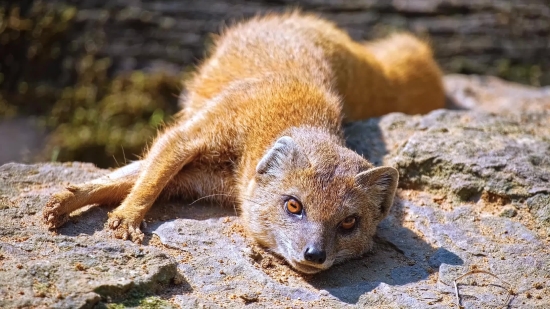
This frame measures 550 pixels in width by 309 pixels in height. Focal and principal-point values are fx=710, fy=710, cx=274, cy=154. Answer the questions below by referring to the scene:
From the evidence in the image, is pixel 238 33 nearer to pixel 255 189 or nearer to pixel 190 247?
pixel 255 189

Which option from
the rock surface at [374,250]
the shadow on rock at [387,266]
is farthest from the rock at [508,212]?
the shadow on rock at [387,266]

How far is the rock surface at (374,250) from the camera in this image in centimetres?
466

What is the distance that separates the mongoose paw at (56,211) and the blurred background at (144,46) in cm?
487

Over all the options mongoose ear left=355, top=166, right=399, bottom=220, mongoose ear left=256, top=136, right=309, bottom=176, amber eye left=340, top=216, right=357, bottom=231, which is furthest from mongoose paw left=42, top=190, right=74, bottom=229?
mongoose ear left=355, top=166, right=399, bottom=220

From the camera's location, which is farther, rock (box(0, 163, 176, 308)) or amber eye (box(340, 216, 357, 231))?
amber eye (box(340, 216, 357, 231))

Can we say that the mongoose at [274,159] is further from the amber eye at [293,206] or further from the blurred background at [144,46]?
the blurred background at [144,46]

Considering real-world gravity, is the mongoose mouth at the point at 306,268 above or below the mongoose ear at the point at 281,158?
below

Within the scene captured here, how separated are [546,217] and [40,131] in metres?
7.18

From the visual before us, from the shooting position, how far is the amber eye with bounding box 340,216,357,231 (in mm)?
5316

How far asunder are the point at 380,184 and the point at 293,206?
0.77 metres

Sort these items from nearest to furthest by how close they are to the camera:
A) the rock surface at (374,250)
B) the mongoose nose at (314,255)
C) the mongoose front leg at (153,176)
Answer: the rock surface at (374,250), the mongoose nose at (314,255), the mongoose front leg at (153,176)

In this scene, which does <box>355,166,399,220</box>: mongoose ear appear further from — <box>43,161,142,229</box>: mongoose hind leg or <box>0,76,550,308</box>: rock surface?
<box>43,161,142,229</box>: mongoose hind leg

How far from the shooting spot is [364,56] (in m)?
8.71

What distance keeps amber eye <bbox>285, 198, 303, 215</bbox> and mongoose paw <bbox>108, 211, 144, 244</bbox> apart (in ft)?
3.66
